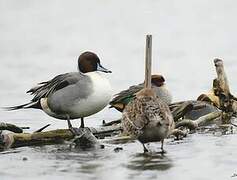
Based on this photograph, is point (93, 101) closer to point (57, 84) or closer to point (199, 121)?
point (57, 84)

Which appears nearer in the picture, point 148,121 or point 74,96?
point 148,121

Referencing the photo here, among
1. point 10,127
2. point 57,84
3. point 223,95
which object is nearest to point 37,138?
point 10,127

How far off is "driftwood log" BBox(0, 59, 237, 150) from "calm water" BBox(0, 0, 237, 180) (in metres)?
0.18

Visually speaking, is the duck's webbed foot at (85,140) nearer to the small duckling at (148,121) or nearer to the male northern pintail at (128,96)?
the small duckling at (148,121)

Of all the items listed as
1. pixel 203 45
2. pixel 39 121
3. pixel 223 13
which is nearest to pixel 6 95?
pixel 39 121

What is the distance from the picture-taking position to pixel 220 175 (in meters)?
6.32

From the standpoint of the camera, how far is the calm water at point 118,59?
6.77m

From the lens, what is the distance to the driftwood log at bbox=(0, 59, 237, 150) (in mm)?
7945

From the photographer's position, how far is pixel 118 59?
1655cm

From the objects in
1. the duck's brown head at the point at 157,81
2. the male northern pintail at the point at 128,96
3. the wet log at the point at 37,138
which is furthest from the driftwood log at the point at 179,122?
the duck's brown head at the point at 157,81

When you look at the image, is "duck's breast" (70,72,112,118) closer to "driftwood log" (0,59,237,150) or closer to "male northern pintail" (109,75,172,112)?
"driftwood log" (0,59,237,150)

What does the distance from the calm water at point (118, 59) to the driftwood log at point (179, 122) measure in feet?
0.60

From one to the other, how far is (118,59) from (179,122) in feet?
25.8

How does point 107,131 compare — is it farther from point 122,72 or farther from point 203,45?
point 203,45
